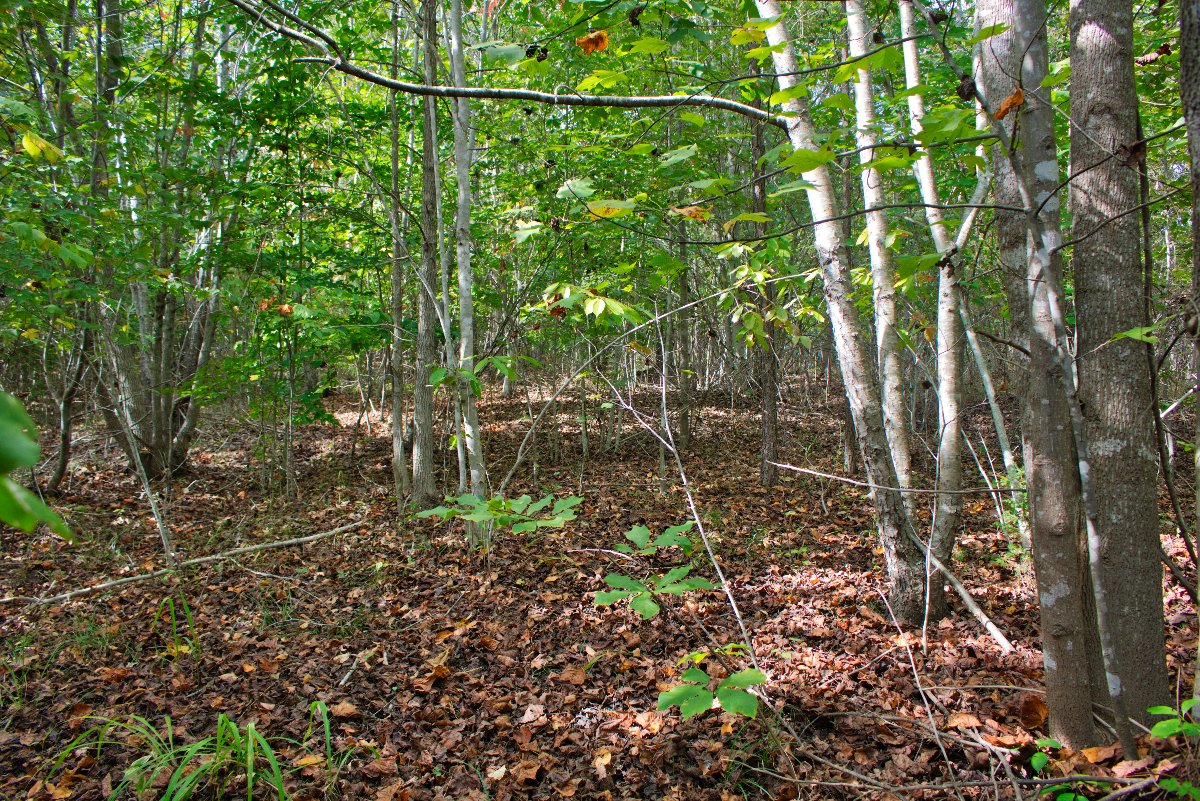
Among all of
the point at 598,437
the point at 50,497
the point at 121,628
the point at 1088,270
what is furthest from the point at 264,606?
the point at 598,437

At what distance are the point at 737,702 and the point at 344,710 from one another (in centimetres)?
214

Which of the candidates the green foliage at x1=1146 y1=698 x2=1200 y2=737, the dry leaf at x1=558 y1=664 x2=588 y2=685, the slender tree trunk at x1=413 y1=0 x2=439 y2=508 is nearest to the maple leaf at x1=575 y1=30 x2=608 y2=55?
the green foliage at x1=1146 y1=698 x2=1200 y2=737

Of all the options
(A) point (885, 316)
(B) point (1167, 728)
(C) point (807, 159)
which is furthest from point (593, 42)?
(B) point (1167, 728)

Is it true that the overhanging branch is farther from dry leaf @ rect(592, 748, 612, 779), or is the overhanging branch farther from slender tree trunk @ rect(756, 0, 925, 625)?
dry leaf @ rect(592, 748, 612, 779)

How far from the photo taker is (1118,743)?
6.59 ft

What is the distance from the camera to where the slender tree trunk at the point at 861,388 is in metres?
3.07

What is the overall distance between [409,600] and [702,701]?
3.04 meters

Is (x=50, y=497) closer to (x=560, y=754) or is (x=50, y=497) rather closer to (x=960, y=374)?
(x=560, y=754)

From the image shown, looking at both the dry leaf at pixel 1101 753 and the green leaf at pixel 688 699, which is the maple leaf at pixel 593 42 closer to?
the green leaf at pixel 688 699

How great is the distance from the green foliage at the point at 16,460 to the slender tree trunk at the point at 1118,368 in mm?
2361

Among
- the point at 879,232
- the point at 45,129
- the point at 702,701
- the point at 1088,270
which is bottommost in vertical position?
the point at 702,701

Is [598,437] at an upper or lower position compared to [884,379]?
lower

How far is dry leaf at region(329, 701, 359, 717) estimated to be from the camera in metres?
2.92

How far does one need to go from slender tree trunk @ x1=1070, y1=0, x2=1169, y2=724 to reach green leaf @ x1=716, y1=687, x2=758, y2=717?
1.21m
